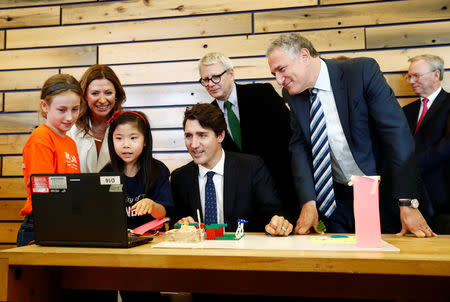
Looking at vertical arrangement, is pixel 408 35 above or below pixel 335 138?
above

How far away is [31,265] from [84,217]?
0.25 m

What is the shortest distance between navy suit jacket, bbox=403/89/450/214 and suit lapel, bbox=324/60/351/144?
3.19ft

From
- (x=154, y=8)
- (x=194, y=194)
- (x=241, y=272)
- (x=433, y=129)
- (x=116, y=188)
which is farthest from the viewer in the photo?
(x=154, y=8)

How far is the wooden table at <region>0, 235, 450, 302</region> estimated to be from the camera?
1.04 metres

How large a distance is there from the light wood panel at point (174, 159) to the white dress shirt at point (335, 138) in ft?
5.52

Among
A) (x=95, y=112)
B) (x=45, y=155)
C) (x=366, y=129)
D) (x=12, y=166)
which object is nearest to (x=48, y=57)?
(x=12, y=166)

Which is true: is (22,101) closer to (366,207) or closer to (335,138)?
(335,138)

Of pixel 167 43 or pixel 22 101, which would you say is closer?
pixel 167 43

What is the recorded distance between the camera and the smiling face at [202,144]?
2068 millimetres

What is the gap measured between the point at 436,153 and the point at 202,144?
1617 millimetres

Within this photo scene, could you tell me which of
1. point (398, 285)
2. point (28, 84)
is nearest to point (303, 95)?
point (398, 285)

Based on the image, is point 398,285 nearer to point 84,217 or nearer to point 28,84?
point 84,217

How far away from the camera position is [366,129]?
1.96m

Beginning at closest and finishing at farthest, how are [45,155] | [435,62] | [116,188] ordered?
[116,188] → [45,155] → [435,62]
